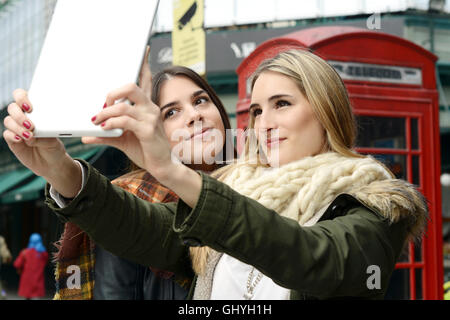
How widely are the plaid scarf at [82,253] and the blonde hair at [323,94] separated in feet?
1.39

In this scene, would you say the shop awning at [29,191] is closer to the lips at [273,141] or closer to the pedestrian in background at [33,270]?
the pedestrian in background at [33,270]

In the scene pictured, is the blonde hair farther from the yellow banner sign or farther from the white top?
the yellow banner sign

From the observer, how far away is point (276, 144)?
1.37 m

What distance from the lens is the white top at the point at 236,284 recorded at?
1.26 meters

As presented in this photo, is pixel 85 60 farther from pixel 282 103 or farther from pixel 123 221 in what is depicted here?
pixel 282 103

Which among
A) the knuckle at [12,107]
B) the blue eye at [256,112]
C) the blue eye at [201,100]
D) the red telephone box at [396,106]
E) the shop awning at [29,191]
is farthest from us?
the shop awning at [29,191]

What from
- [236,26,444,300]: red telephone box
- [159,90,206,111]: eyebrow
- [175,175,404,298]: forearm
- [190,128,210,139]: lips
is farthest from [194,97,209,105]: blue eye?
[236,26,444,300]: red telephone box

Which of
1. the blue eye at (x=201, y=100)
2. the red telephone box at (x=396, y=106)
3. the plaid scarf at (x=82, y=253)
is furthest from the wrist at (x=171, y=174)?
the red telephone box at (x=396, y=106)

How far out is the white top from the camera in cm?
126

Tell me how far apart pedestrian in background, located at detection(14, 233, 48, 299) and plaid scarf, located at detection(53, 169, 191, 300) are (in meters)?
7.61

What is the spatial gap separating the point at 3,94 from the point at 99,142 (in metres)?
9.98

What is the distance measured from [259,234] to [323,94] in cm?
49

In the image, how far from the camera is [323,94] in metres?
1.32
